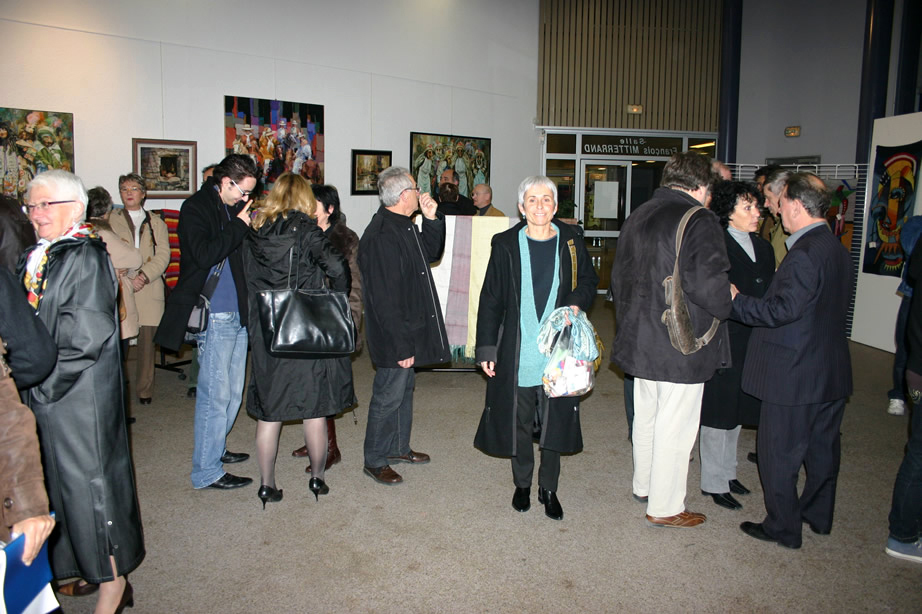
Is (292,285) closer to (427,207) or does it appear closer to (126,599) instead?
(427,207)

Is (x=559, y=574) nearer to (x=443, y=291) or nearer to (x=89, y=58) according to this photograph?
(x=443, y=291)

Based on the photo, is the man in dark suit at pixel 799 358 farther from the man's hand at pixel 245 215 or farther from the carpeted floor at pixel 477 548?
the man's hand at pixel 245 215

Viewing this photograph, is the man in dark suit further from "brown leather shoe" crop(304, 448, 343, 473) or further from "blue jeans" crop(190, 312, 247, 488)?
"blue jeans" crop(190, 312, 247, 488)

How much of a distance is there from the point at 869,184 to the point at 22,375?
908 centimetres

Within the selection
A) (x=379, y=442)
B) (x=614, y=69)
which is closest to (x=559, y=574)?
(x=379, y=442)

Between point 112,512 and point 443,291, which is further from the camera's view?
point 443,291

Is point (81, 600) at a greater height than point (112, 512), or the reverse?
point (112, 512)

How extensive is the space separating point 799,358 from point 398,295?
6.82ft

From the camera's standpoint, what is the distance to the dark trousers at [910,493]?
3062 millimetres

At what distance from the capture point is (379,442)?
13.4ft

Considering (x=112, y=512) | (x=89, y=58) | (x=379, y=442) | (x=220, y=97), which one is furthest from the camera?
(x=220, y=97)

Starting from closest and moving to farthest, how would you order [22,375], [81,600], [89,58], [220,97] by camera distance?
[22,375]
[81,600]
[89,58]
[220,97]

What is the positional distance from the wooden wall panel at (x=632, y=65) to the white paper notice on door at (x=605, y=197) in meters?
1.13

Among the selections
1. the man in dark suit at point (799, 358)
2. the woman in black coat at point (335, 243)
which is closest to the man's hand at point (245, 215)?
the woman in black coat at point (335, 243)
